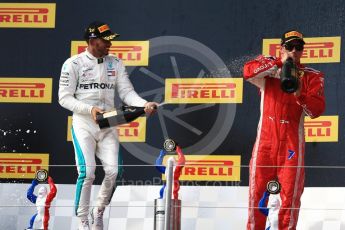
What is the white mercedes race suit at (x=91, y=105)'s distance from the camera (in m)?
6.60

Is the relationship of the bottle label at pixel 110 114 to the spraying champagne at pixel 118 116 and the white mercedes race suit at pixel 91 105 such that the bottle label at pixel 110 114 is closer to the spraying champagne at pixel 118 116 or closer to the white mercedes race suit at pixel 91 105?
the spraying champagne at pixel 118 116

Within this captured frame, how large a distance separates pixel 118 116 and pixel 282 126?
3.36ft

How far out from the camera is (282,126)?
21.1 feet

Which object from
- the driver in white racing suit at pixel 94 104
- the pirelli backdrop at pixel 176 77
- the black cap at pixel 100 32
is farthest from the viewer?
the pirelli backdrop at pixel 176 77

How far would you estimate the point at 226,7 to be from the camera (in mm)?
7602

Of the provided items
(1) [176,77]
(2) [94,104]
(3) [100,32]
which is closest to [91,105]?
(2) [94,104]

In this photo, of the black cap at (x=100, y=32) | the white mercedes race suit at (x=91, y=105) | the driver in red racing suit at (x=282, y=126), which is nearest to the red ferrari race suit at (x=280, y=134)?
the driver in red racing suit at (x=282, y=126)

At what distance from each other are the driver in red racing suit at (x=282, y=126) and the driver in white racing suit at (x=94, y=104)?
2.37 ft

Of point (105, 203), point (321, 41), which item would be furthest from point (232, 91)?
point (105, 203)

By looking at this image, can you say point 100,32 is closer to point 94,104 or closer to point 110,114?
point 94,104

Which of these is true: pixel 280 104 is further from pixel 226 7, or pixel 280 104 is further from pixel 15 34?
pixel 15 34

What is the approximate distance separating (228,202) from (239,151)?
451 millimetres

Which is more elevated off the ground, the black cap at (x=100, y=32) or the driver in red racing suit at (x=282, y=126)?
the black cap at (x=100, y=32)

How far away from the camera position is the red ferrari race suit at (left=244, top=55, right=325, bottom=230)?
6.25 metres
